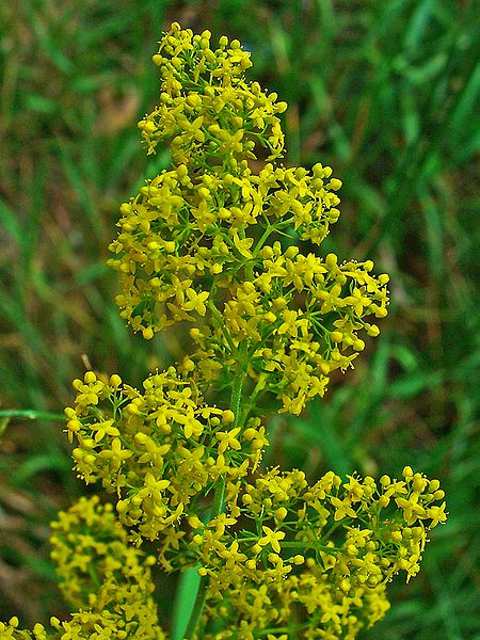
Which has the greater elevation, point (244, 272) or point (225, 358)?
point (244, 272)

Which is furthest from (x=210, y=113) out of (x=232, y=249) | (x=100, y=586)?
(x=100, y=586)

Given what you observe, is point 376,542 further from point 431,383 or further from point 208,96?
point 431,383

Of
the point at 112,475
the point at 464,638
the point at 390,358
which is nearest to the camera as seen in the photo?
the point at 112,475

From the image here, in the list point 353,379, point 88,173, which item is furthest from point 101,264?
point 353,379

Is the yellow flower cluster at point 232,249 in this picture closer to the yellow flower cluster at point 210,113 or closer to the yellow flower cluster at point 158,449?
the yellow flower cluster at point 210,113

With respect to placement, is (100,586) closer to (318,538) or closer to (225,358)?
→ (318,538)

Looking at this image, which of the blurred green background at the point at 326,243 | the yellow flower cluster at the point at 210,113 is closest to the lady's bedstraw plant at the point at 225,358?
the yellow flower cluster at the point at 210,113
